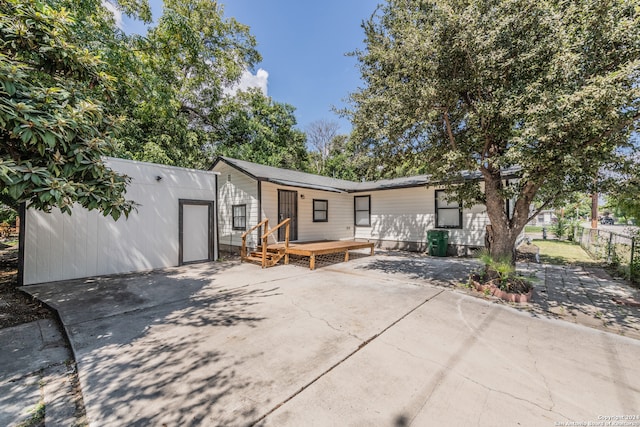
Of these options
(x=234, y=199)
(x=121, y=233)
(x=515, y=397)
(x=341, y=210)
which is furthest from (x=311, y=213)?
(x=515, y=397)

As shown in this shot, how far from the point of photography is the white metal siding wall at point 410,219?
31.2 ft

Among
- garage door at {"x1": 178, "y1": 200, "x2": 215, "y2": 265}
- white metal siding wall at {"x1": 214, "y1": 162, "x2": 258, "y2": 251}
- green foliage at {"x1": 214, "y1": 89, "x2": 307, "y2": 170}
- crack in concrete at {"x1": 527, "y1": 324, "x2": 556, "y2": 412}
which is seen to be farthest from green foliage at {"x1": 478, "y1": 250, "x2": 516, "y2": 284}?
green foliage at {"x1": 214, "y1": 89, "x2": 307, "y2": 170}

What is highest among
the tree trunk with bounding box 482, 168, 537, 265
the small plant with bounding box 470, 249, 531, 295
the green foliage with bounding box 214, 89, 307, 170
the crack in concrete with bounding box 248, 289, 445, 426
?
the green foliage with bounding box 214, 89, 307, 170

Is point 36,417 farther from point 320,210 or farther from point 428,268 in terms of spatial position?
point 320,210

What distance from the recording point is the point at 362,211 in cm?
1302

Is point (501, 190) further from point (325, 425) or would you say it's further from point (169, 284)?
point (169, 284)

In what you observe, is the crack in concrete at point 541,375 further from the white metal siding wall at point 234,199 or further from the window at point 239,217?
the window at point 239,217

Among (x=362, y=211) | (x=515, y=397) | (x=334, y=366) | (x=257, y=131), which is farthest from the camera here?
(x=257, y=131)

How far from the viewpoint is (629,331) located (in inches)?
141

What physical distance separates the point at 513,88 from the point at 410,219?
736 centimetres

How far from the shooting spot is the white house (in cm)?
964

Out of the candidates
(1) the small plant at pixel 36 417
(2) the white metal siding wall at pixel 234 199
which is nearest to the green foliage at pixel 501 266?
(1) the small plant at pixel 36 417

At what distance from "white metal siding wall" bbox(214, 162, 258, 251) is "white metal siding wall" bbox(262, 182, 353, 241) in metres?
0.48

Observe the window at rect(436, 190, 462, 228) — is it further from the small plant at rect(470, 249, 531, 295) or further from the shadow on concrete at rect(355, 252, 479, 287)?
the small plant at rect(470, 249, 531, 295)
